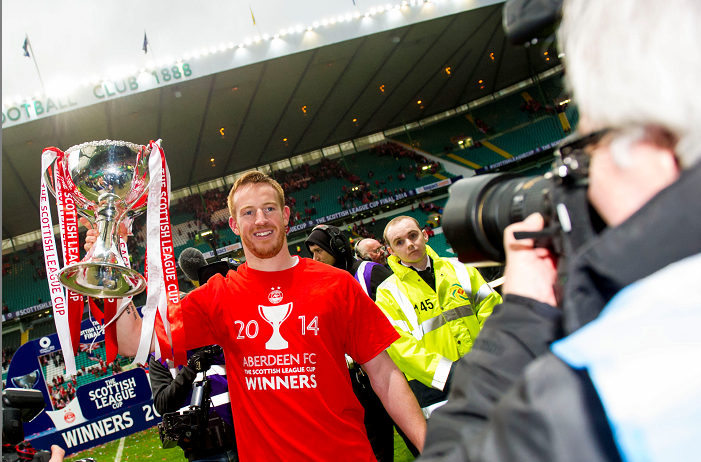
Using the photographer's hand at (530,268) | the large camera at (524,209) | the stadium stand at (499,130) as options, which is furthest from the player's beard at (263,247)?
the stadium stand at (499,130)

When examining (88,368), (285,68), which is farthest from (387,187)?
(88,368)

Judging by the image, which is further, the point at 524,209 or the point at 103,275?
the point at 103,275

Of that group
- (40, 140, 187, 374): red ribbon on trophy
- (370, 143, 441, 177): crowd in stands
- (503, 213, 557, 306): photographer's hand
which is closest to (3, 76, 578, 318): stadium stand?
(370, 143, 441, 177): crowd in stands

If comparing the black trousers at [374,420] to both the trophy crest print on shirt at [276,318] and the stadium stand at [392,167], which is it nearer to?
the trophy crest print on shirt at [276,318]

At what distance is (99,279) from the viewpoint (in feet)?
4.75

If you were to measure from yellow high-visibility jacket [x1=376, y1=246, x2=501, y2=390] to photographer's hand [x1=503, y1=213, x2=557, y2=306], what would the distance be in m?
1.93

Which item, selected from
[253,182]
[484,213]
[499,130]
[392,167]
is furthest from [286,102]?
[484,213]

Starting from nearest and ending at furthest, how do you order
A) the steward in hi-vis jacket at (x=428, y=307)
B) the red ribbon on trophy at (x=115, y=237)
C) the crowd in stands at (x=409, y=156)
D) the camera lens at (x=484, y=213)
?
the camera lens at (x=484, y=213), the red ribbon on trophy at (x=115, y=237), the steward in hi-vis jacket at (x=428, y=307), the crowd in stands at (x=409, y=156)

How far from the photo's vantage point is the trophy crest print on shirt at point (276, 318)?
181 centimetres

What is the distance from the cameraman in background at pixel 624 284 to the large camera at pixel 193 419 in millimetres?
2129

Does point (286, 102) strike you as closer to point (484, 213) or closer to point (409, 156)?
point (409, 156)

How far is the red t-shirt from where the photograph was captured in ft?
5.65

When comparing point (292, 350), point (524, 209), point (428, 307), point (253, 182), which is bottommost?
point (428, 307)

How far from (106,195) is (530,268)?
5.12 feet
